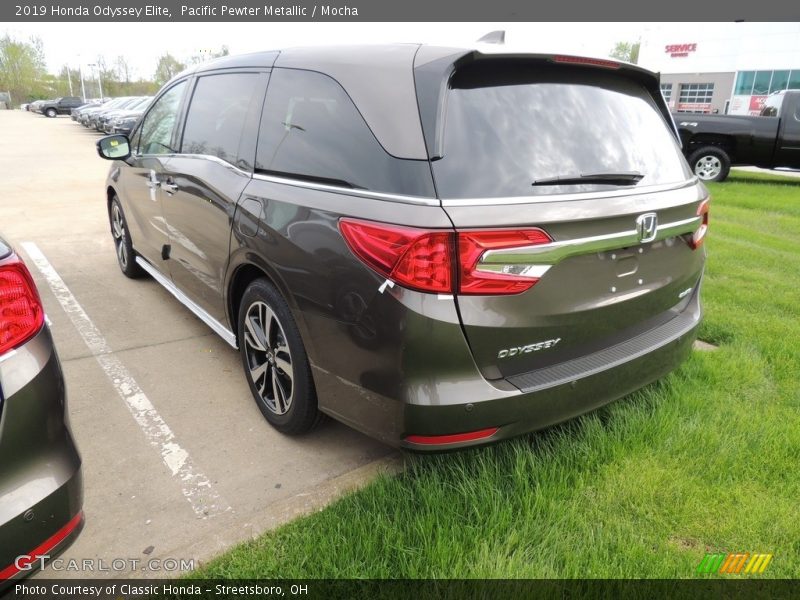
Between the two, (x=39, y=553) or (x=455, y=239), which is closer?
(x=39, y=553)

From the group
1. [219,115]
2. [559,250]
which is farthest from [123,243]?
[559,250]

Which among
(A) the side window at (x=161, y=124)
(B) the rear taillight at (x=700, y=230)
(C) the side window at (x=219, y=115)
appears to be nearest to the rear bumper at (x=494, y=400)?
(B) the rear taillight at (x=700, y=230)

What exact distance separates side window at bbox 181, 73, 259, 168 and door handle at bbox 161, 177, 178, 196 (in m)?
0.21

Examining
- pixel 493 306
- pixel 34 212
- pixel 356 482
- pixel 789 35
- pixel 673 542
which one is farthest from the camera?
pixel 789 35

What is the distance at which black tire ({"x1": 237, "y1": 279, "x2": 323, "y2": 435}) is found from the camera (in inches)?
108

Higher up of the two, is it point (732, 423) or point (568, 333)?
point (568, 333)

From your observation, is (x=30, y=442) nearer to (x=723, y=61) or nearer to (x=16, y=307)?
(x=16, y=307)

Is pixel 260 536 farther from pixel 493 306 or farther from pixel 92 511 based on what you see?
pixel 493 306

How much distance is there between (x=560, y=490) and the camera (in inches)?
97.9

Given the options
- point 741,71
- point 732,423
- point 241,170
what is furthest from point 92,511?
point 741,71

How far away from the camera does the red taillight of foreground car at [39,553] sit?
1626 mm

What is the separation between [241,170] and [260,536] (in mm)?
1808

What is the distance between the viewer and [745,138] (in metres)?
11.7

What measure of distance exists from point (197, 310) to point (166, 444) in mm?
1095
